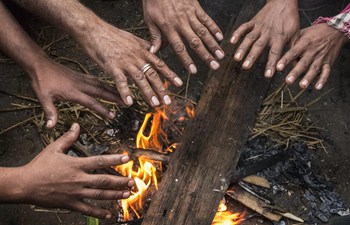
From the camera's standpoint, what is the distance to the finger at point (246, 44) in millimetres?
3008

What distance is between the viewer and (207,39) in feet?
10.1

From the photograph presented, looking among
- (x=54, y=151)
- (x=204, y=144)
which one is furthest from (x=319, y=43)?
(x=54, y=151)

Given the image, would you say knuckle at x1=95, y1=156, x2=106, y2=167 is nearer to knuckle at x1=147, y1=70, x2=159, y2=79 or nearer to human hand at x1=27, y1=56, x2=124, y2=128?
human hand at x1=27, y1=56, x2=124, y2=128

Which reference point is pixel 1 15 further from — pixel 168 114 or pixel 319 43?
pixel 319 43

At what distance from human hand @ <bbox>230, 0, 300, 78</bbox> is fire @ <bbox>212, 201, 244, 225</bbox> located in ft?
3.74

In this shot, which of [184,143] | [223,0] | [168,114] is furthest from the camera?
[223,0]

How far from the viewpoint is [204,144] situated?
10.0ft

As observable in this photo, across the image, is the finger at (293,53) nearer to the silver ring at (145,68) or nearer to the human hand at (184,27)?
the human hand at (184,27)

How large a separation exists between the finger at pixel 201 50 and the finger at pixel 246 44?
0.17 meters

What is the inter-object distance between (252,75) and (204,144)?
2.42ft

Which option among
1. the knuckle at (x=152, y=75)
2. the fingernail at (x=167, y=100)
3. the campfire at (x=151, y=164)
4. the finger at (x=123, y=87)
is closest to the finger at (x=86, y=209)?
the campfire at (x=151, y=164)

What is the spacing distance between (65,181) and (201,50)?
1.31 m

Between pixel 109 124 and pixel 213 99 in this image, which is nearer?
pixel 213 99

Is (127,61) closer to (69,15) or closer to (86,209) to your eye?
(69,15)
